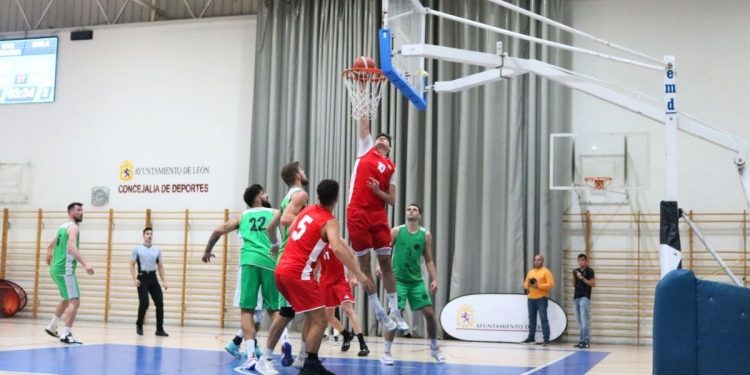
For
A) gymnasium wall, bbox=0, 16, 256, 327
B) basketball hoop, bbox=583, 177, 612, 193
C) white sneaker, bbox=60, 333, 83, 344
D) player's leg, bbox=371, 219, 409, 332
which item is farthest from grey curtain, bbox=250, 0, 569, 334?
player's leg, bbox=371, 219, 409, 332

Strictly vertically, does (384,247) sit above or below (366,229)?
below

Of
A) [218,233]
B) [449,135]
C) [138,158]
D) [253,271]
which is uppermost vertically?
[449,135]

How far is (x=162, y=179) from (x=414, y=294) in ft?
32.1

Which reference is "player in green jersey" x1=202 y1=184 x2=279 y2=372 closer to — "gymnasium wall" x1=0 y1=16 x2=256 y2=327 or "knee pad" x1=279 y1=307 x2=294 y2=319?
"knee pad" x1=279 y1=307 x2=294 y2=319

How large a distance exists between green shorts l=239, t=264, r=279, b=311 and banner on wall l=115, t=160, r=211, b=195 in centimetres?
963

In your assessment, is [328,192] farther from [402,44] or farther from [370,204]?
[402,44]

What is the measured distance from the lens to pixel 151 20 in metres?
19.2

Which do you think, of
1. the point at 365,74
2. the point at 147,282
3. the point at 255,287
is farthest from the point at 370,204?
the point at 147,282

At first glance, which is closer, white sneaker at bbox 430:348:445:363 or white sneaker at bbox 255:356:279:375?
white sneaker at bbox 255:356:279:375

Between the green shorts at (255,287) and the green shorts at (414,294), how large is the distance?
189 centimetres

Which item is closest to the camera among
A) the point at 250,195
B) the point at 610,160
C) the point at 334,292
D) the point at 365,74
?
the point at 334,292

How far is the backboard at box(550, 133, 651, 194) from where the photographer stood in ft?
48.5

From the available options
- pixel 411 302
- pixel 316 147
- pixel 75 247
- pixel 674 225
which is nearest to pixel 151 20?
pixel 316 147

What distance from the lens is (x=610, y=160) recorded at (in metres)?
14.9
